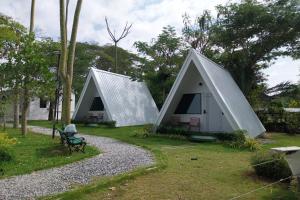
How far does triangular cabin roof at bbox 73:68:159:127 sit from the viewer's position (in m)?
22.4

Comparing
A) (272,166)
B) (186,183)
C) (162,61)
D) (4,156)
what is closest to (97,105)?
(162,61)

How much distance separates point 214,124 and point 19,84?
9837 millimetres

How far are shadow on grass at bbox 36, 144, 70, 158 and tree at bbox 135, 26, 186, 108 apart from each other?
53.7 ft

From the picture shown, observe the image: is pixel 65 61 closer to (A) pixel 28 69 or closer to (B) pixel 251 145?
(A) pixel 28 69

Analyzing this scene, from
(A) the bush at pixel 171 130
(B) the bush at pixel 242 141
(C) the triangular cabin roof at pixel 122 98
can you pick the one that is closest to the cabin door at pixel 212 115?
(A) the bush at pixel 171 130

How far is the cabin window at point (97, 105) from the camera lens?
23.9 metres

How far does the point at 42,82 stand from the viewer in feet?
51.1

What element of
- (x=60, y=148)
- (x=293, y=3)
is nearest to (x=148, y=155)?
(x=60, y=148)

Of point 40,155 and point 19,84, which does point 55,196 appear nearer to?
point 40,155

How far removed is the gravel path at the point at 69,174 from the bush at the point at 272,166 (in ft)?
9.34

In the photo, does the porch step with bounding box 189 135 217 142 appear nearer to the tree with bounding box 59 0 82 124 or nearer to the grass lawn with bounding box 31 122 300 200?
the grass lawn with bounding box 31 122 300 200

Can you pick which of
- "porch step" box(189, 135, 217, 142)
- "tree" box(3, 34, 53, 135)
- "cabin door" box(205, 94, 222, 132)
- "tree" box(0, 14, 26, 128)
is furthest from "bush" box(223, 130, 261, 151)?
"tree" box(0, 14, 26, 128)

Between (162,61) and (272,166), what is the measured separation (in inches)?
850

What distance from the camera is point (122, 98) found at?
24297 mm
